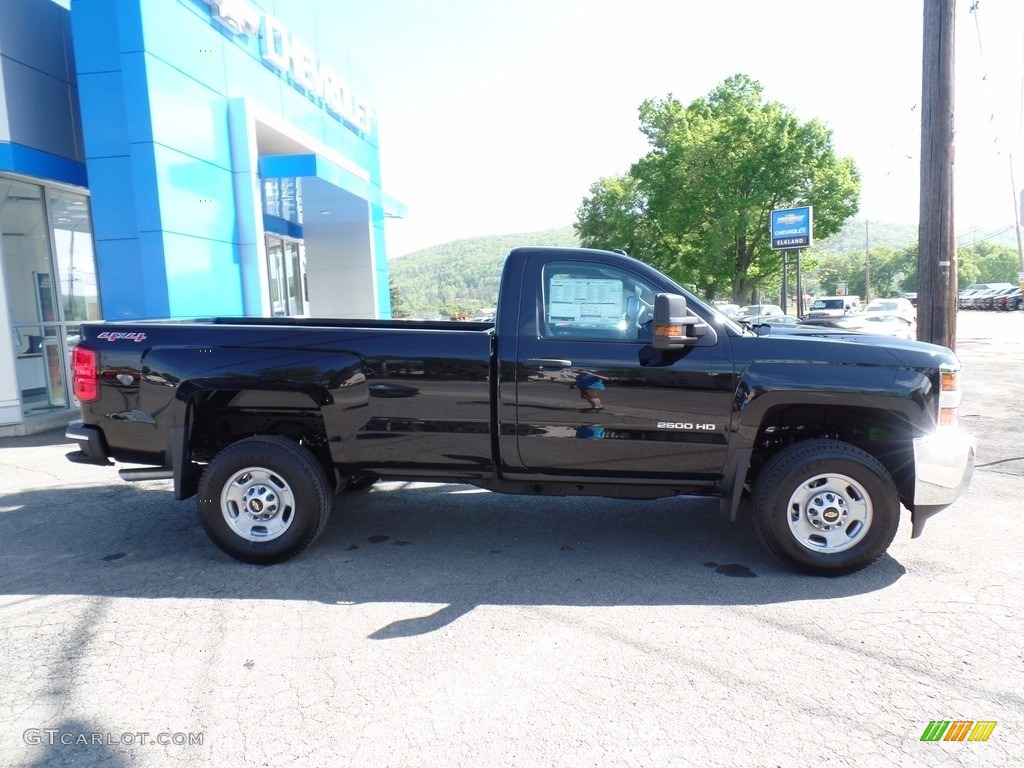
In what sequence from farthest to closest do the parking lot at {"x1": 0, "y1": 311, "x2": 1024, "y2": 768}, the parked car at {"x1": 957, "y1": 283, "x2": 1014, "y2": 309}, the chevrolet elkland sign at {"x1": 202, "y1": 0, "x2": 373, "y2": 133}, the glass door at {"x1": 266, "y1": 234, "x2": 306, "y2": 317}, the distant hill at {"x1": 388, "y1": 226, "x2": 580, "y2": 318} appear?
the distant hill at {"x1": 388, "y1": 226, "x2": 580, "y2": 318}, the parked car at {"x1": 957, "y1": 283, "x2": 1014, "y2": 309}, the glass door at {"x1": 266, "y1": 234, "x2": 306, "y2": 317}, the chevrolet elkland sign at {"x1": 202, "y1": 0, "x2": 373, "y2": 133}, the parking lot at {"x1": 0, "y1": 311, "x2": 1024, "y2": 768}

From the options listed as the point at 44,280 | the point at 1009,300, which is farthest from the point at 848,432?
the point at 1009,300

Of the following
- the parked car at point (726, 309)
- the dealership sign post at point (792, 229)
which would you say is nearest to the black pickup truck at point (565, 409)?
the parked car at point (726, 309)

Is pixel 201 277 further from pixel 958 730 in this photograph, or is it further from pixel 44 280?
pixel 958 730

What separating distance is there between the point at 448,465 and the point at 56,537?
3.08m

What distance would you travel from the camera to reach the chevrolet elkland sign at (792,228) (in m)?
21.7

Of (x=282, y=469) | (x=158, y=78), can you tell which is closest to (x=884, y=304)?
(x=158, y=78)

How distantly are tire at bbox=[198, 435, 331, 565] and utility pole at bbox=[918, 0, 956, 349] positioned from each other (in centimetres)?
711

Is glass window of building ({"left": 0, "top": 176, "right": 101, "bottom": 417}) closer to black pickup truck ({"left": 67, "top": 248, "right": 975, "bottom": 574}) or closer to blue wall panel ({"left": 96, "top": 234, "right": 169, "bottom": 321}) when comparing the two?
blue wall panel ({"left": 96, "top": 234, "right": 169, "bottom": 321})

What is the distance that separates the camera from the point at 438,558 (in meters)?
4.92

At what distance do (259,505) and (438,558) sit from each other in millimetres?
1227

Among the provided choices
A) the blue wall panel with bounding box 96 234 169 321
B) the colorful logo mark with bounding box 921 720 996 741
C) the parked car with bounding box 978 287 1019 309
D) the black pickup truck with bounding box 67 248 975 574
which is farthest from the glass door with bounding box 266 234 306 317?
the parked car with bounding box 978 287 1019 309

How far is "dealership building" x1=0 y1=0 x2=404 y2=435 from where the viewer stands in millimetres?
9836

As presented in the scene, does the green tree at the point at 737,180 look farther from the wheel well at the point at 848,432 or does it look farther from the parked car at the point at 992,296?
the wheel well at the point at 848,432

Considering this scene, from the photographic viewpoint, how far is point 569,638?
3736 mm
